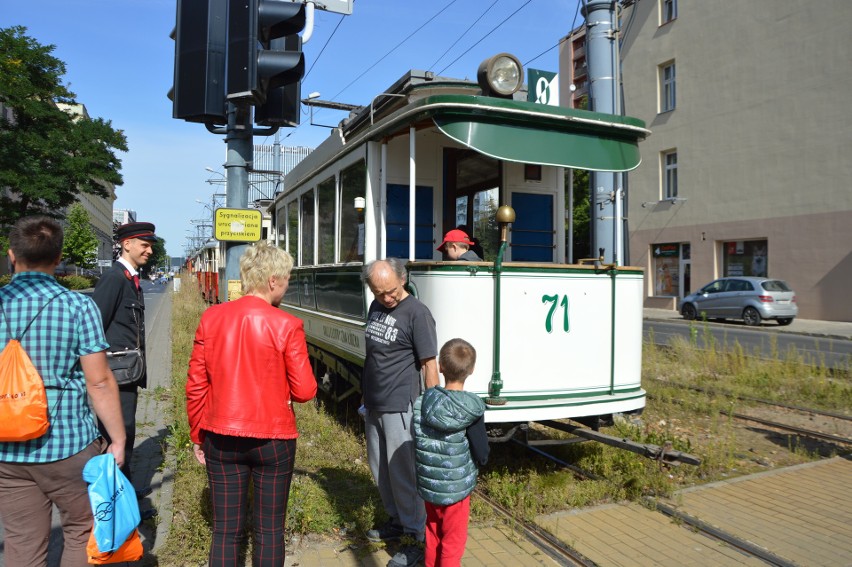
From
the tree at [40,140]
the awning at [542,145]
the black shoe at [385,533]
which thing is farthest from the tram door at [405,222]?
the tree at [40,140]

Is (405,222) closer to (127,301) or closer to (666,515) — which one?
(127,301)

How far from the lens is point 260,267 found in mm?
3078

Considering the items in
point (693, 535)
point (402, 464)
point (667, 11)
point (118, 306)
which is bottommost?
point (693, 535)

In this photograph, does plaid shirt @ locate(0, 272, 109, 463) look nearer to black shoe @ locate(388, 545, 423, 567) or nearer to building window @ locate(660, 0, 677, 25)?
black shoe @ locate(388, 545, 423, 567)

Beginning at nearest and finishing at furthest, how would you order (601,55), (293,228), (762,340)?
(601,55), (293,228), (762,340)

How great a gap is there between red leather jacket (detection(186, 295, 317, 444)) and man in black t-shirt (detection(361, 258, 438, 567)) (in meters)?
0.91

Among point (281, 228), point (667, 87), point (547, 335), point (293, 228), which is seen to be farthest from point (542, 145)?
point (667, 87)

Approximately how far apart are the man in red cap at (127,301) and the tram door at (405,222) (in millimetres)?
2341

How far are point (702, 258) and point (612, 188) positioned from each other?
21.9 metres

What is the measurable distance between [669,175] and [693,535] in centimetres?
2564

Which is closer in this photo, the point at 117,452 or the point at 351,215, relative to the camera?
the point at 117,452

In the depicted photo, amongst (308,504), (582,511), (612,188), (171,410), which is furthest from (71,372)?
(171,410)

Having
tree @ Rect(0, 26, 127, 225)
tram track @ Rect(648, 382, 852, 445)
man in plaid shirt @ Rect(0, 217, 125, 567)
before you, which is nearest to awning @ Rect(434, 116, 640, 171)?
man in plaid shirt @ Rect(0, 217, 125, 567)

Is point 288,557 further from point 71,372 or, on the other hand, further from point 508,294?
point 508,294
